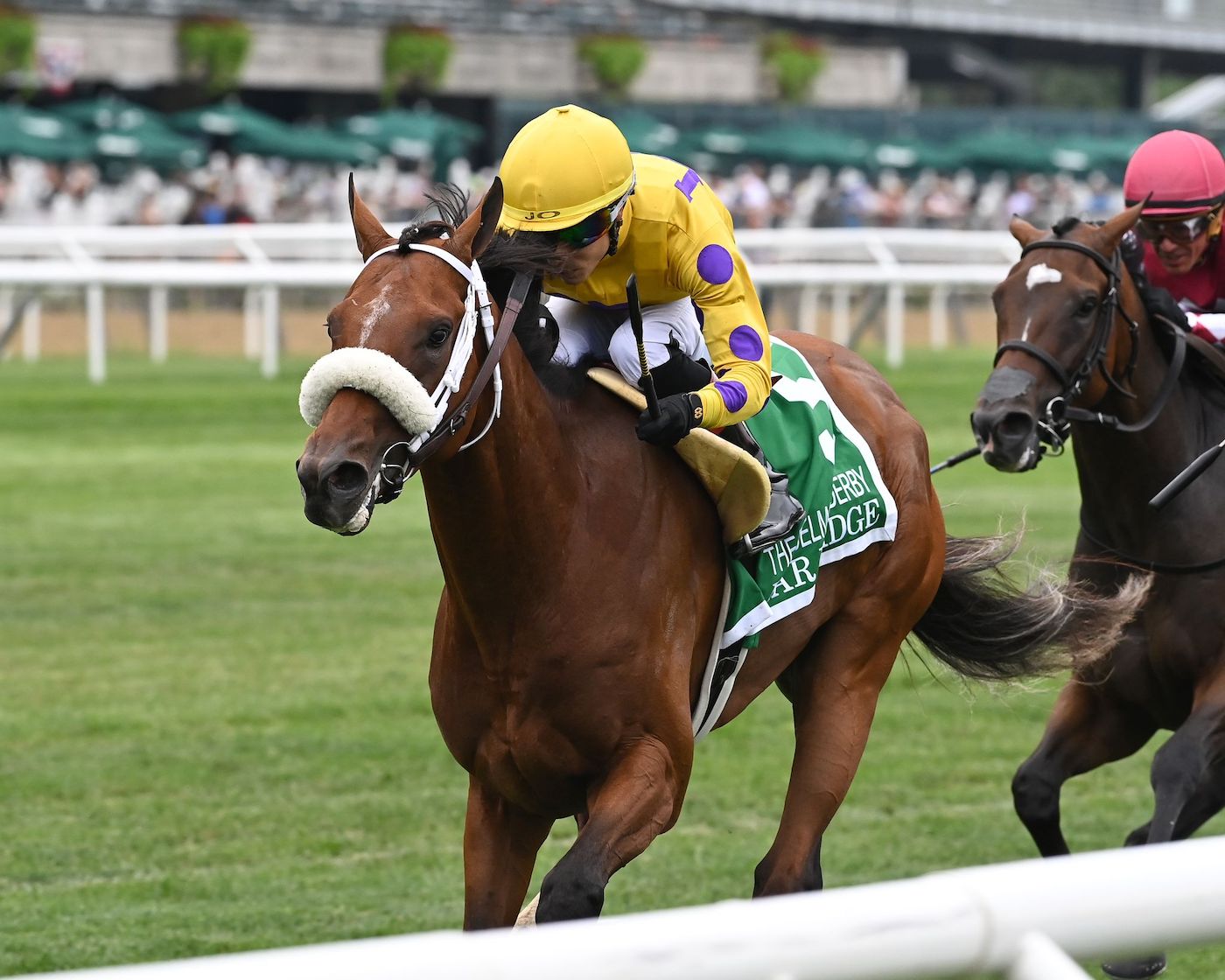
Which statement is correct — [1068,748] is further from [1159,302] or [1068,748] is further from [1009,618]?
[1159,302]

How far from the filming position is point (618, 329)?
4020mm

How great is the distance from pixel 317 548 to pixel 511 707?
7.03 metres

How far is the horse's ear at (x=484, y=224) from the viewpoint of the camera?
3.46 meters

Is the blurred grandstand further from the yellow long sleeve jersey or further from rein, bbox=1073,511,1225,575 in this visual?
the yellow long sleeve jersey

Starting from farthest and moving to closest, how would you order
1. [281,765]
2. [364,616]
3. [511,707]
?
[364,616] < [281,765] < [511,707]

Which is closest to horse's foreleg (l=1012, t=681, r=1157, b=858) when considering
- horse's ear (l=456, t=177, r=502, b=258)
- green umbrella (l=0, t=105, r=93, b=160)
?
horse's ear (l=456, t=177, r=502, b=258)

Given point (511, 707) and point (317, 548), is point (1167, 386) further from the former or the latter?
point (317, 548)

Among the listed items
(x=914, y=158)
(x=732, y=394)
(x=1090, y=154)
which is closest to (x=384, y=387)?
(x=732, y=394)

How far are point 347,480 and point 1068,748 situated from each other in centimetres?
244

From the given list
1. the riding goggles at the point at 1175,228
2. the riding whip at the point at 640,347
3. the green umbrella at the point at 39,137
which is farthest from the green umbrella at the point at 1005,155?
the riding whip at the point at 640,347

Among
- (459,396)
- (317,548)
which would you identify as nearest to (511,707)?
(459,396)

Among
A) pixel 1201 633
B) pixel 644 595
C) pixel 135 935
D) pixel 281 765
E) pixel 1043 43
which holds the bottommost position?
pixel 1043 43

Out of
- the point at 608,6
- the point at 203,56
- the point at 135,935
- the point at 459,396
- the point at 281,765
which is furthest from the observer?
the point at 608,6

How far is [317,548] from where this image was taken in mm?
10484
